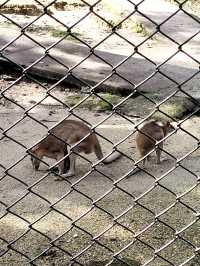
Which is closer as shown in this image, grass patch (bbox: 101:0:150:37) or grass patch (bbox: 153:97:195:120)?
grass patch (bbox: 153:97:195:120)

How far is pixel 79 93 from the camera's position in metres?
7.21

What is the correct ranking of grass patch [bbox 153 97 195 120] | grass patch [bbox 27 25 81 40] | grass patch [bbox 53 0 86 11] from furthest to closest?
grass patch [bbox 53 0 86 11] → grass patch [bbox 27 25 81 40] → grass patch [bbox 153 97 195 120]

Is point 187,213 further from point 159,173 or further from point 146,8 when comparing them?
point 146,8

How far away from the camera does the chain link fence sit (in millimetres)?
3139

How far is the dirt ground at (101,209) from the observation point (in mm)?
3490

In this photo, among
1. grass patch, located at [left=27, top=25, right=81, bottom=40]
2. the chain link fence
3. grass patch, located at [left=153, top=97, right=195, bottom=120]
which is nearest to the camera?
the chain link fence

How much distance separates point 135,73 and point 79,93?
0.75m

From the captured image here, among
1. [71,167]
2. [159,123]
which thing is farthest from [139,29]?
[71,167]

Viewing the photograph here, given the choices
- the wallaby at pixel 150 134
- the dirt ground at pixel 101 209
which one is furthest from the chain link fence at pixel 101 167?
the wallaby at pixel 150 134

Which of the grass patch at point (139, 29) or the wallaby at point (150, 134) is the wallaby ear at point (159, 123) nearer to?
the wallaby at point (150, 134)

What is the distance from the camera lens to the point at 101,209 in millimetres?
3203

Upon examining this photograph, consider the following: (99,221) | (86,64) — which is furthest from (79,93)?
(99,221)

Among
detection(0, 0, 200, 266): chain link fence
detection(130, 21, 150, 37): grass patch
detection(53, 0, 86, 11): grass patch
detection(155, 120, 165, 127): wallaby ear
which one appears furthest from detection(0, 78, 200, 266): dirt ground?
detection(53, 0, 86, 11): grass patch

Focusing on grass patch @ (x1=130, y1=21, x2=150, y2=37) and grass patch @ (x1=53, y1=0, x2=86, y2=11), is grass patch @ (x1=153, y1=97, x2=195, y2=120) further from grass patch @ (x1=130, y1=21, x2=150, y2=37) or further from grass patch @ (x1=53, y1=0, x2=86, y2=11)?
grass patch @ (x1=53, y1=0, x2=86, y2=11)
